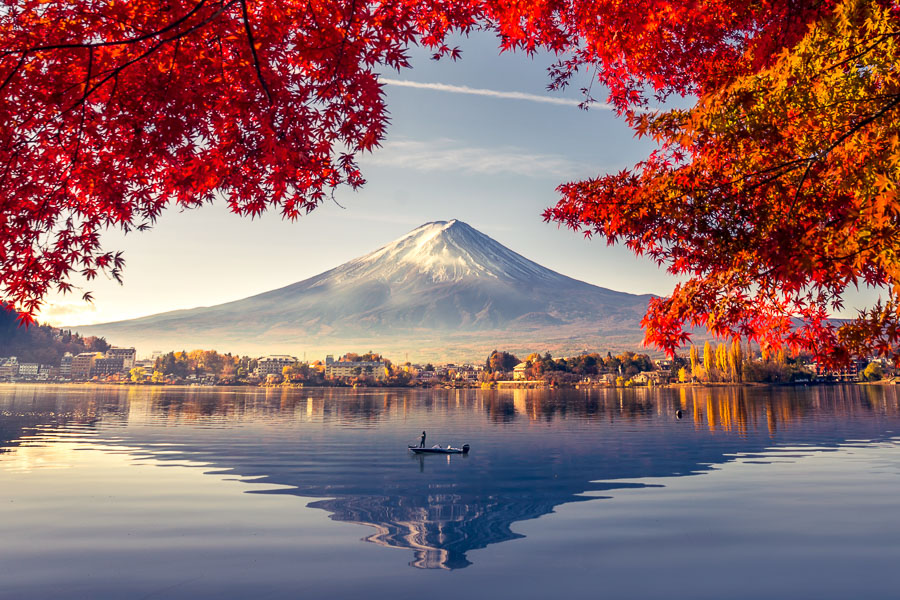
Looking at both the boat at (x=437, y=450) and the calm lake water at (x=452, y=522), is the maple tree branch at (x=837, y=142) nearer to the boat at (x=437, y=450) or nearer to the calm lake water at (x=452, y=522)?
the calm lake water at (x=452, y=522)

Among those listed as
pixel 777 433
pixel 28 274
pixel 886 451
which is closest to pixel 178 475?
pixel 28 274

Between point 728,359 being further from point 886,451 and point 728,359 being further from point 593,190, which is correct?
point 593,190

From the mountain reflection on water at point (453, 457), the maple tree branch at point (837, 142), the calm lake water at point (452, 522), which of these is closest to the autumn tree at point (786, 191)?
the maple tree branch at point (837, 142)

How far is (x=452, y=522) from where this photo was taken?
13.6 m

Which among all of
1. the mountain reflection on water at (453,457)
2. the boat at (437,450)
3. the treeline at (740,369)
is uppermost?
the treeline at (740,369)

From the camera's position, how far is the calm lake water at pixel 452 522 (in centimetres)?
891

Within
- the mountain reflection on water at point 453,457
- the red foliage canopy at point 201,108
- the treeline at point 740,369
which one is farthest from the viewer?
the treeline at point 740,369

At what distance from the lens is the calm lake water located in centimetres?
891

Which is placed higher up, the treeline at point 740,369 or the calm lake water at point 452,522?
the treeline at point 740,369

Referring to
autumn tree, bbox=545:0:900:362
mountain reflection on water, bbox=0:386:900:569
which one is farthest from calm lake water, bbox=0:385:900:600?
autumn tree, bbox=545:0:900:362

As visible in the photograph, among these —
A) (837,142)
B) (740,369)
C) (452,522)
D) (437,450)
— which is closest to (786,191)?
(837,142)

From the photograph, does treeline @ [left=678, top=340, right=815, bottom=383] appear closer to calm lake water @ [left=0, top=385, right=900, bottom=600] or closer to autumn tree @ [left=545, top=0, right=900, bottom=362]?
calm lake water @ [left=0, top=385, right=900, bottom=600]

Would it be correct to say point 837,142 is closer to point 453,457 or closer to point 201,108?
point 201,108

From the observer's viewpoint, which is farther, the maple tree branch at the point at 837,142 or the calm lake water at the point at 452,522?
the calm lake water at the point at 452,522
